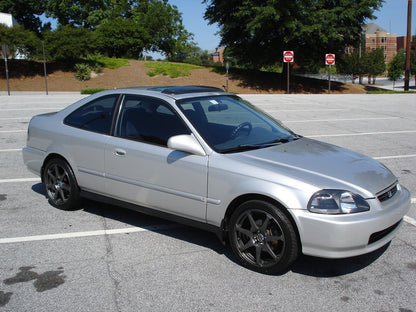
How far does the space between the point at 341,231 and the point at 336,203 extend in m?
0.22

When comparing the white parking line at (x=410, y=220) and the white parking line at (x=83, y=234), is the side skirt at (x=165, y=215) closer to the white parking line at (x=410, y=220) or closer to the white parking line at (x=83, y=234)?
the white parking line at (x=83, y=234)

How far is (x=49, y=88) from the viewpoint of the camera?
3231cm

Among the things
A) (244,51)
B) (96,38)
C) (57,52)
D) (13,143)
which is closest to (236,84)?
(244,51)

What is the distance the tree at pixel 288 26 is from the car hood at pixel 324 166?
27.9 m

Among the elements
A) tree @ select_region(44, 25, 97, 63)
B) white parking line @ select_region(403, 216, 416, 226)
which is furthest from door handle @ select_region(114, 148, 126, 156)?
tree @ select_region(44, 25, 97, 63)

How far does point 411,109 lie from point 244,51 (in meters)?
22.1

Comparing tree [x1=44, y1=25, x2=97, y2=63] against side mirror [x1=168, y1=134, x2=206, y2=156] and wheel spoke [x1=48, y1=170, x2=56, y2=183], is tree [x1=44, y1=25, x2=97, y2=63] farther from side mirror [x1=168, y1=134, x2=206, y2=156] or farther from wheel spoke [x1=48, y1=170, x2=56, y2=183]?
side mirror [x1=168, y1=134, x2=206, y2=156]

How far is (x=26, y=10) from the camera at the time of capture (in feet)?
227

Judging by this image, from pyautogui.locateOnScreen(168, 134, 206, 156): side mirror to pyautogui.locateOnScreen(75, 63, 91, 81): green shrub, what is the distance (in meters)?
31.9

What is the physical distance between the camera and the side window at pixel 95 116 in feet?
15.7

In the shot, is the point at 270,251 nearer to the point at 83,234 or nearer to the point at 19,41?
the point at 83,234

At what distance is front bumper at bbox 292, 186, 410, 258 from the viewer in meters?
3.29

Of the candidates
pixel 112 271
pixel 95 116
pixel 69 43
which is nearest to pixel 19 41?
pixel 69 43

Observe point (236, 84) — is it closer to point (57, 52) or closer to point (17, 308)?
point (57, 52)
